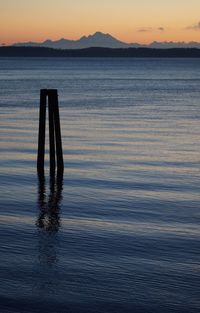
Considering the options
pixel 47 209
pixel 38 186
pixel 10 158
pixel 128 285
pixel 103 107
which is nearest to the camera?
pixel 128 285

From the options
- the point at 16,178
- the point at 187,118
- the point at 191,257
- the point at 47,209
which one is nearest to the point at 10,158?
the point at 16,178

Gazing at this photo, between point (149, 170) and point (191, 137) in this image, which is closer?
point (149, 170)

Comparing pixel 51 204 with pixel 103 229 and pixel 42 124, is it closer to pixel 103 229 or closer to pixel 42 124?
pixel 103 229

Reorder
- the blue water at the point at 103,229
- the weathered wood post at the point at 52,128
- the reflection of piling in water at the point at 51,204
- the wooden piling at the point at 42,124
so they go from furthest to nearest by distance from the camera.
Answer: the wooden piling at the point at 42,124 < the weathered wood post at the point at 52,128 < the reflection of piling in water at the point at 51,204 < the blue water at the point at 103,229

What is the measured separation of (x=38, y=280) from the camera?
10398 millimetres

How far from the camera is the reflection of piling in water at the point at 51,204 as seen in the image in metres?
14.4

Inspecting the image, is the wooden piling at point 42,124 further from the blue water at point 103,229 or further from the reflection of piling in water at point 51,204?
the reflection of piling in water at point 51,204

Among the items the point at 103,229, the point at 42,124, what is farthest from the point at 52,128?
the point at 103,229

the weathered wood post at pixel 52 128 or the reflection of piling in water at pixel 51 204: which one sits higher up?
the weathered wood post at pixel 52 128

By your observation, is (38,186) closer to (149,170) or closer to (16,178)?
(16,178)

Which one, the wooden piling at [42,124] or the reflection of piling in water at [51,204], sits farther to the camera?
the wooden piling at [42,124]

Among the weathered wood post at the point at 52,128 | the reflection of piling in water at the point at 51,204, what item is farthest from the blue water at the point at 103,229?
the weathered wood post at the point at 52,128

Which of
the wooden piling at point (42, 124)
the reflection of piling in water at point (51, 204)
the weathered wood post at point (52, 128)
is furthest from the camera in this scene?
the wooden piling at point (42, 124)

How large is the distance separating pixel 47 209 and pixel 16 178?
3.83 metres
